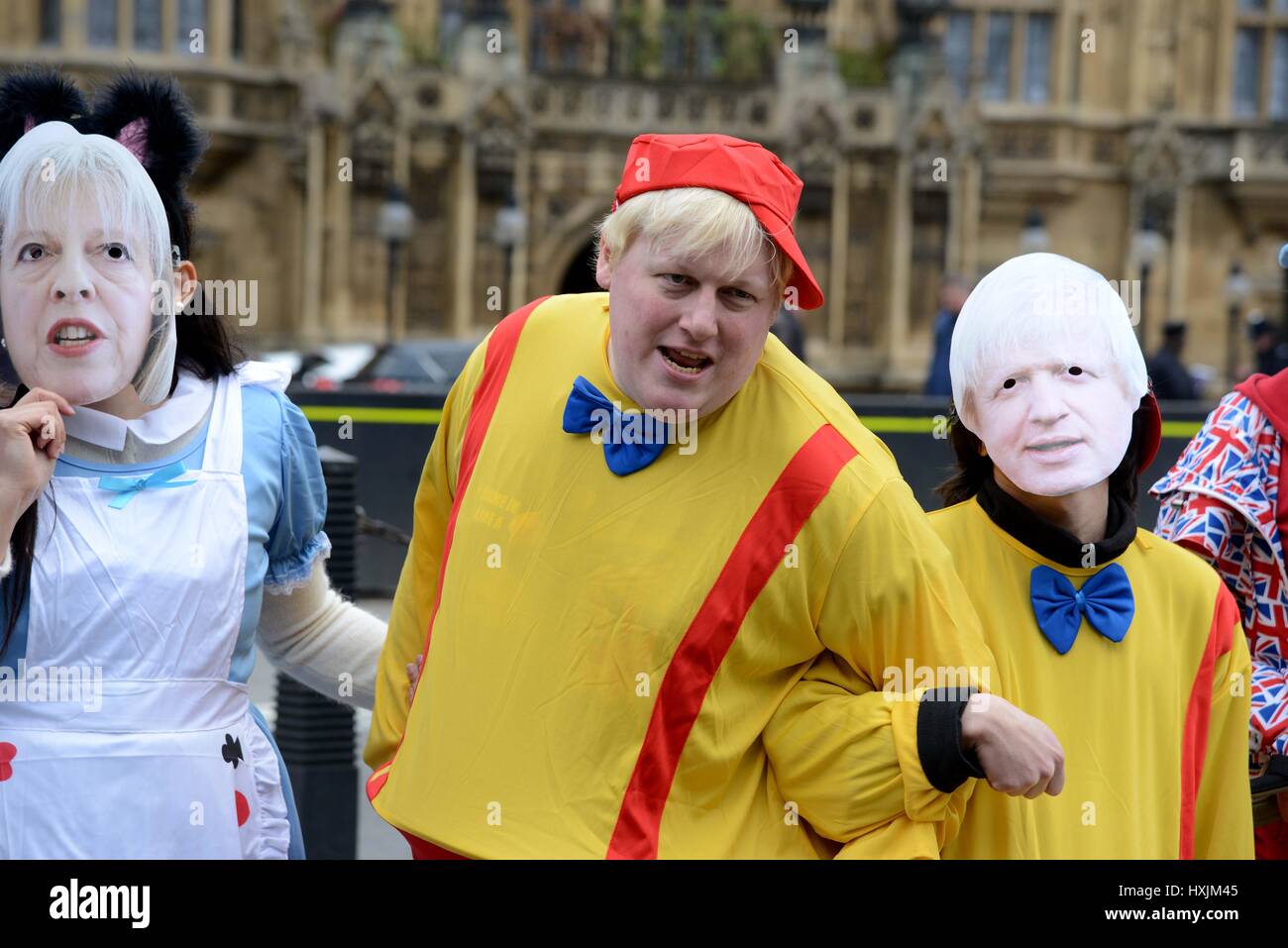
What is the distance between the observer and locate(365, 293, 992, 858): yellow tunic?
2.54 m

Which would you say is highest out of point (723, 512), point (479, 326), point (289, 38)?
point (289, 38)

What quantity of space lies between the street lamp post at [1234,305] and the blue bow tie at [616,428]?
85.0 feet

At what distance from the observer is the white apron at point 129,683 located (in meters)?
2.61

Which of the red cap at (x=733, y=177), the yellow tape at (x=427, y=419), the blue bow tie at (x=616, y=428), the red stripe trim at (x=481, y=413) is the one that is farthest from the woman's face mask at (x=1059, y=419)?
the yellow tape at (x=427, y=419)

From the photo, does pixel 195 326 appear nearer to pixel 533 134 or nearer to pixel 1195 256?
pixel 533 134

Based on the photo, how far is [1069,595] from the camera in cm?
276

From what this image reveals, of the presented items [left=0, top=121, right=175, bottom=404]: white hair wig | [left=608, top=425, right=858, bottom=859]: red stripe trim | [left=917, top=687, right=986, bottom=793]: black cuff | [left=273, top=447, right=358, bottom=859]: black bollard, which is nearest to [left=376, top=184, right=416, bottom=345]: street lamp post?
[left=273, top=447, right=358, bottom=859]: black bollard

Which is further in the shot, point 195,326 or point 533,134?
point 533,134

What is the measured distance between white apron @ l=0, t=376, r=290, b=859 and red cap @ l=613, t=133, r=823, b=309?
83 centimetres

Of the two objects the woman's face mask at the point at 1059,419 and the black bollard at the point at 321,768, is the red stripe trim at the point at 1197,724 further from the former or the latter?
the black bollard at the point at 321,768
